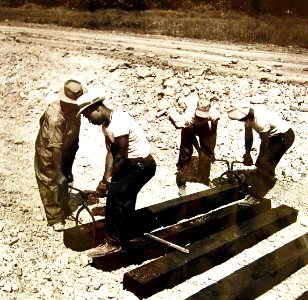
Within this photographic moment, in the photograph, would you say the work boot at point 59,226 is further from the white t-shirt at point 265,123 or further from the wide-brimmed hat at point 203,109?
the white t-shirt at point 265,123

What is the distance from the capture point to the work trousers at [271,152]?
5672mm

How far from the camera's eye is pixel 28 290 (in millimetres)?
3902

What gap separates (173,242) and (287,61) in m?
7.34

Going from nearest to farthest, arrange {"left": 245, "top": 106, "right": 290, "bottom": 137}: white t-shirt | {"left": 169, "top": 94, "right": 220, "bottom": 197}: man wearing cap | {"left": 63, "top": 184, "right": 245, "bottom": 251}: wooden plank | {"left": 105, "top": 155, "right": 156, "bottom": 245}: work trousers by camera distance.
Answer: {"left": 105, "top": 155, "right": 156, "bottom": 245}: work trousers → {"left": 63, "top": 184, "right": 245, "bottom": 251}: wooden plank → {"left": 245, "top": 106, "right": 290, "bottom": 137}: white t-shirt → {"left": 169, "top": 94, "right": 220, "bottom": 197}: man wearing cap

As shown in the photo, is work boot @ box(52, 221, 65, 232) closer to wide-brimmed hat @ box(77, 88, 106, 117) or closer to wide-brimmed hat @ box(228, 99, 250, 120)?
wide-brimmed hat @ box(77, 88, 106, 117)

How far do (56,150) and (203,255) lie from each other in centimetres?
200

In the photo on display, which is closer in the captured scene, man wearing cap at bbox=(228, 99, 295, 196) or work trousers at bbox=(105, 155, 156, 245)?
work trousers at bbox=(105, 155, 156, 245)

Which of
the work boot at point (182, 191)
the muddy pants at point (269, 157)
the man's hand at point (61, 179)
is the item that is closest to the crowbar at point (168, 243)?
the man's hand at point (61, 179)

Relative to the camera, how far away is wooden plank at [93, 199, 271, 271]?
4.34 meters

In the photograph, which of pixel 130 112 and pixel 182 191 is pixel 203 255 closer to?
pixel 182 191

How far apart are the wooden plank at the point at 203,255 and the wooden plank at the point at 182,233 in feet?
0.79

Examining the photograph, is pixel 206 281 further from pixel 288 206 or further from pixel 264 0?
pixel 264 0

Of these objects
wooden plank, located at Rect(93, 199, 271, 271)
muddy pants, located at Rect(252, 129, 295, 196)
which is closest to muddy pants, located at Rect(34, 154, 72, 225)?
wooden plank, located at Rect(93, 199, 271, 271)

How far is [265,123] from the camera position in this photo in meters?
5.45
